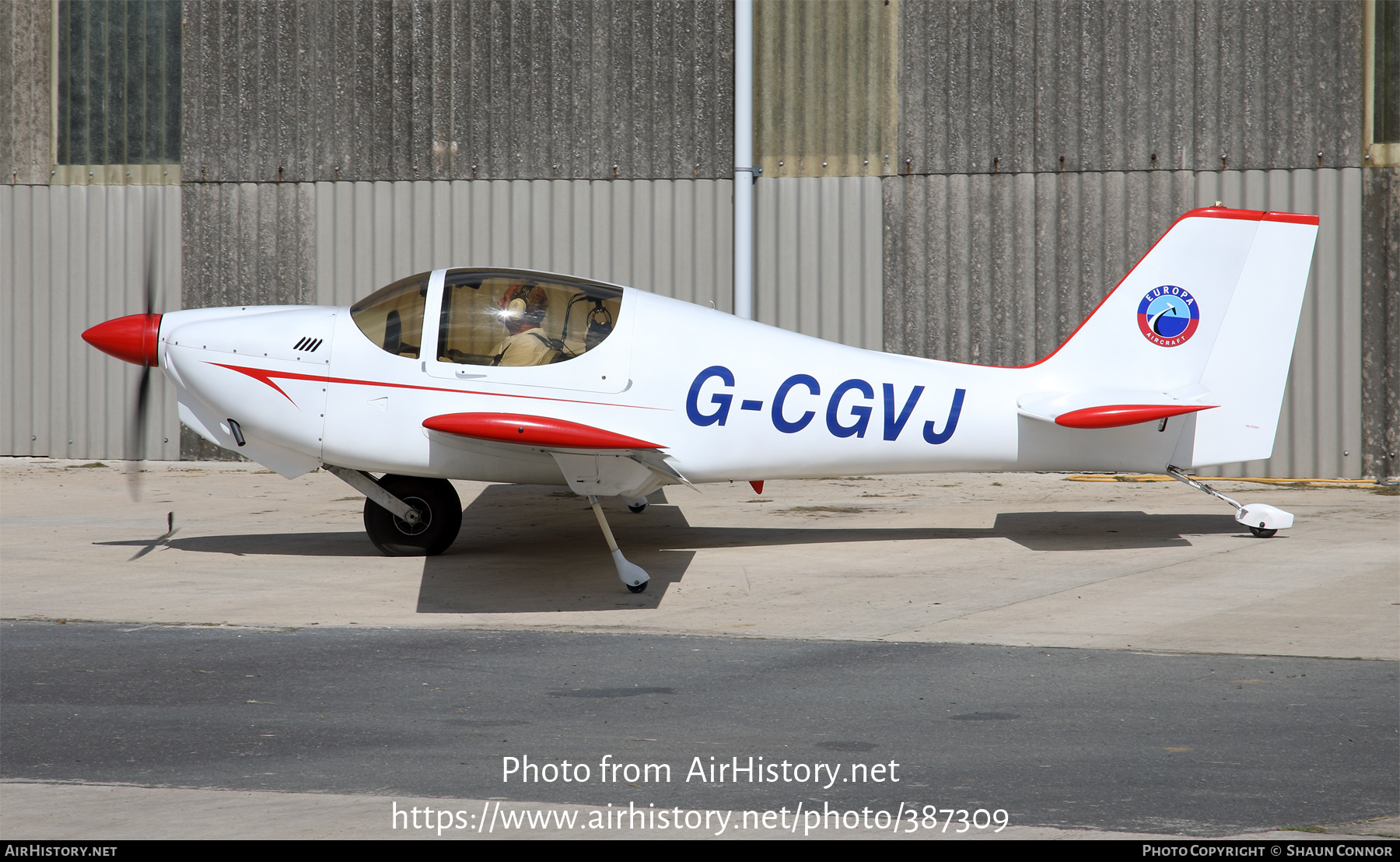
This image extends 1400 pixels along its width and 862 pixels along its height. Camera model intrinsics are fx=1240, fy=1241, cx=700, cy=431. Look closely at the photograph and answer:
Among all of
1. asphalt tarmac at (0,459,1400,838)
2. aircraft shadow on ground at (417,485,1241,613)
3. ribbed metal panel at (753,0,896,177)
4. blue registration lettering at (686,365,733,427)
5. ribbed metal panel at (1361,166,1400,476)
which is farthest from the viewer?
ribbed metal panel at (753,0,896,177)

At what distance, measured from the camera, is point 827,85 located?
45.5ft

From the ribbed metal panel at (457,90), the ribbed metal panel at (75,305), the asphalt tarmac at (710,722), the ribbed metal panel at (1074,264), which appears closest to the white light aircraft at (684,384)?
the asphalt tarmac at (710,722)

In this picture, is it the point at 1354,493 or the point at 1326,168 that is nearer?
the point at 1354,493

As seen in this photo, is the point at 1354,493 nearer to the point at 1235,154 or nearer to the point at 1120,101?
the point at 1235,154

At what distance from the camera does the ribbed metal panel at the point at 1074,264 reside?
42.6 ft

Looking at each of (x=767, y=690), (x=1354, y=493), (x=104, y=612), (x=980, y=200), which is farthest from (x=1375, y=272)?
(x=104, y=612)

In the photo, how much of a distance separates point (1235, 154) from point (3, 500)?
42.0ft

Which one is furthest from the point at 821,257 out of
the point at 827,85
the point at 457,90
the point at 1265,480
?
the point at 1265,480

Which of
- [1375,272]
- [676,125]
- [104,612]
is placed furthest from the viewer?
[676,125]

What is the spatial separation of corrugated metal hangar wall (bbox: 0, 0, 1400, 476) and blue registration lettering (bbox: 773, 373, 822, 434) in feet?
18.5

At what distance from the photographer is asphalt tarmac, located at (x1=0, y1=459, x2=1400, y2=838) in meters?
4.26

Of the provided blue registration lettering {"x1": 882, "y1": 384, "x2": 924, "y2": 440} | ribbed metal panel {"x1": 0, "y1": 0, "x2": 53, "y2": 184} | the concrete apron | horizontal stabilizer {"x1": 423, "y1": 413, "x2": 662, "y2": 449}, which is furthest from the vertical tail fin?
ribbed metal panel {"x1": 0, "y1": 0, "x2": 53, "y2": 184}

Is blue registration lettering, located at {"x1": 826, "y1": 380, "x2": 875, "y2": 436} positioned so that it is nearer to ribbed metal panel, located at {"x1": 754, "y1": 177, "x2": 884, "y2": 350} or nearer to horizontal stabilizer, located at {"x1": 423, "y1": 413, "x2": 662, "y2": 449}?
horizontal stabilizer, located at {"x1": 423, "y1": 413, "x2": 662, "y2": 449}

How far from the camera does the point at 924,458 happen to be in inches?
341
